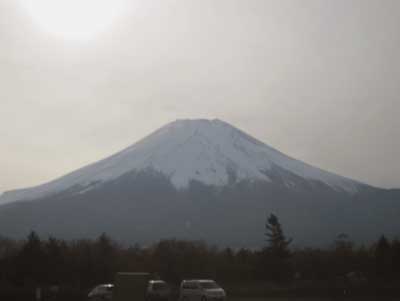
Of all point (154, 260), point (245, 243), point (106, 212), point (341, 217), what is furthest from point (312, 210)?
point (154, 260)

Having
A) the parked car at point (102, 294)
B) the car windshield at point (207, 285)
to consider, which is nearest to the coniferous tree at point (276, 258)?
the car windshield at point (207, 285)

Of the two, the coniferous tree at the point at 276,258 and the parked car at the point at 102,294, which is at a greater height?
the coniferous tree at the point at 276,258

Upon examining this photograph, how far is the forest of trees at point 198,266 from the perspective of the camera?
52094mm

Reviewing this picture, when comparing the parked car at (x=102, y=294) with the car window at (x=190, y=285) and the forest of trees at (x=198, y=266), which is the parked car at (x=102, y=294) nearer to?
the car window at (x=190, y=285)

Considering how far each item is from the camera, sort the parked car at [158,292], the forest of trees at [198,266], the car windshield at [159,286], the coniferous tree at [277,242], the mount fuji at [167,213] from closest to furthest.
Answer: the parked car at [158,292] → the car windshield at [159,286] → the forest of trees at [198,266] → the coniferous tree at [277,242] → the mount fuji at [167,213]

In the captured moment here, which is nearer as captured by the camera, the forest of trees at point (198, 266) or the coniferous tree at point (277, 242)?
the forest of trees at point (198, 266)

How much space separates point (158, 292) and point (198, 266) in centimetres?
2482

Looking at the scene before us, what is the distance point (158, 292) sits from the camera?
124 feet

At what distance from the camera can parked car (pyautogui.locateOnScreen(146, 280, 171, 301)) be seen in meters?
37.6

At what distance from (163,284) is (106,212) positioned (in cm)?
14749

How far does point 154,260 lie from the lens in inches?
2603

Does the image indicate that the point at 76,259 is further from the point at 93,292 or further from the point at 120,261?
the point at 93,292

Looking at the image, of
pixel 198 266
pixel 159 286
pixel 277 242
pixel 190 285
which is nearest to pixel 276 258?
pixel 277 242

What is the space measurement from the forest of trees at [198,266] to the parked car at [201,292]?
892cm
